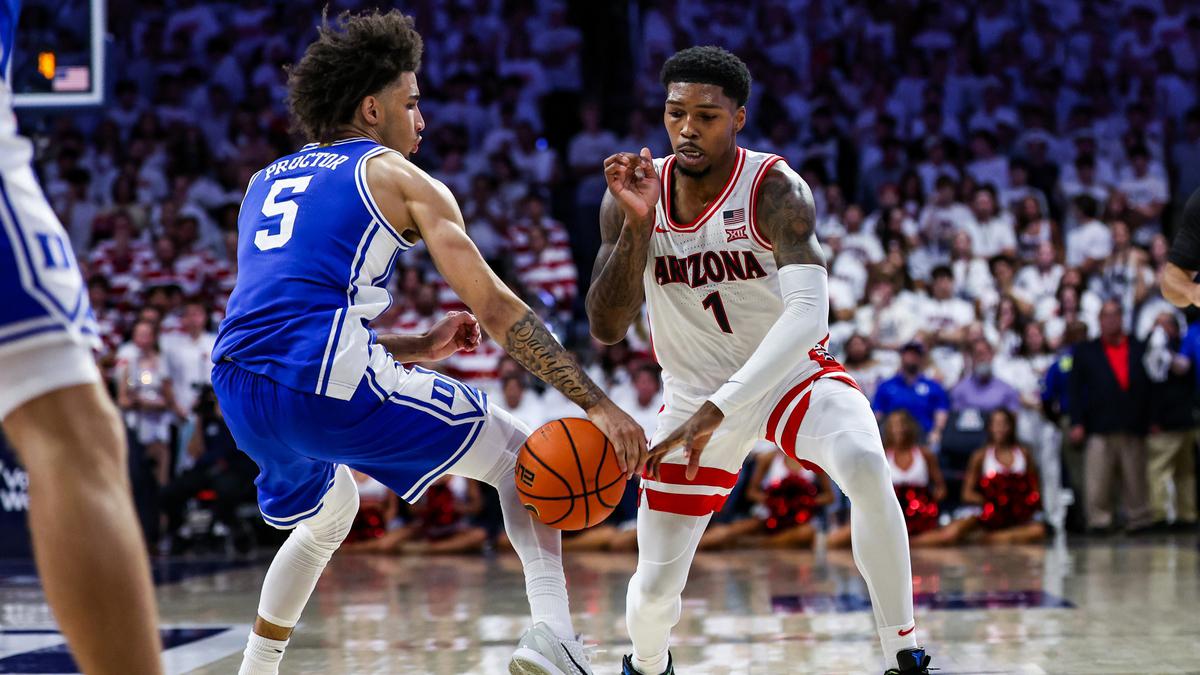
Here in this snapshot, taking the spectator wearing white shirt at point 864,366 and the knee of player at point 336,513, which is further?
the spectator wearing white shirt at point 864,366

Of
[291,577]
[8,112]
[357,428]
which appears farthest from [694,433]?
[8,112]

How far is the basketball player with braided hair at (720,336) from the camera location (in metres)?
4.25

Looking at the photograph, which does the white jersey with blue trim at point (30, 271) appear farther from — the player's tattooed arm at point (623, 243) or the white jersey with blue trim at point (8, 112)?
the player's tattooed arm at point (623, 243)

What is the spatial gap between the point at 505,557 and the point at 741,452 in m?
6.38

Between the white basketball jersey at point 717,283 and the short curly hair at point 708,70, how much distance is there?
0.84ft

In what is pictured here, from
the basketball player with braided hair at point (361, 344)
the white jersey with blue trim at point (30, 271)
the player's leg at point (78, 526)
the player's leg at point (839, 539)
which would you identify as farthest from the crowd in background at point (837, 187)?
the player's leg at point (78, 526)

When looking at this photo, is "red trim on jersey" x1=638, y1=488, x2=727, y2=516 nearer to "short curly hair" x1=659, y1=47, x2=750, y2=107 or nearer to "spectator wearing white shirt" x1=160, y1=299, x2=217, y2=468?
"short curly hair" x1=659, y1=47, x2=750, y2=107

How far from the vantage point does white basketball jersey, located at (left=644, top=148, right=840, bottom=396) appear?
15.1ft

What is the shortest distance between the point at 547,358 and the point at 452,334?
0.65m

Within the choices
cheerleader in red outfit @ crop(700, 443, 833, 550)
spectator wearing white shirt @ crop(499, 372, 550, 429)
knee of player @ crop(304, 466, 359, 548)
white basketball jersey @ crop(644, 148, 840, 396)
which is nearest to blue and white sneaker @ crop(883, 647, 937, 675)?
white basketball jersey @ crop(644, 148, 840, 396)

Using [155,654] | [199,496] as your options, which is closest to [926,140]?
[199,496]

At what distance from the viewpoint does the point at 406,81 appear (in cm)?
428

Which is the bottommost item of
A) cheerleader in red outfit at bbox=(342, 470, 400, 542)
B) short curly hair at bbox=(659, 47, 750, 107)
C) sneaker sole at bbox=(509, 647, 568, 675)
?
cheerleader in red outfit at bbox=(342, 470, 400, 542)

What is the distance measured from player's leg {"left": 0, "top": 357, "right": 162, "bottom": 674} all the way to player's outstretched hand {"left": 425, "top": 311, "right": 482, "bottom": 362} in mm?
2087
